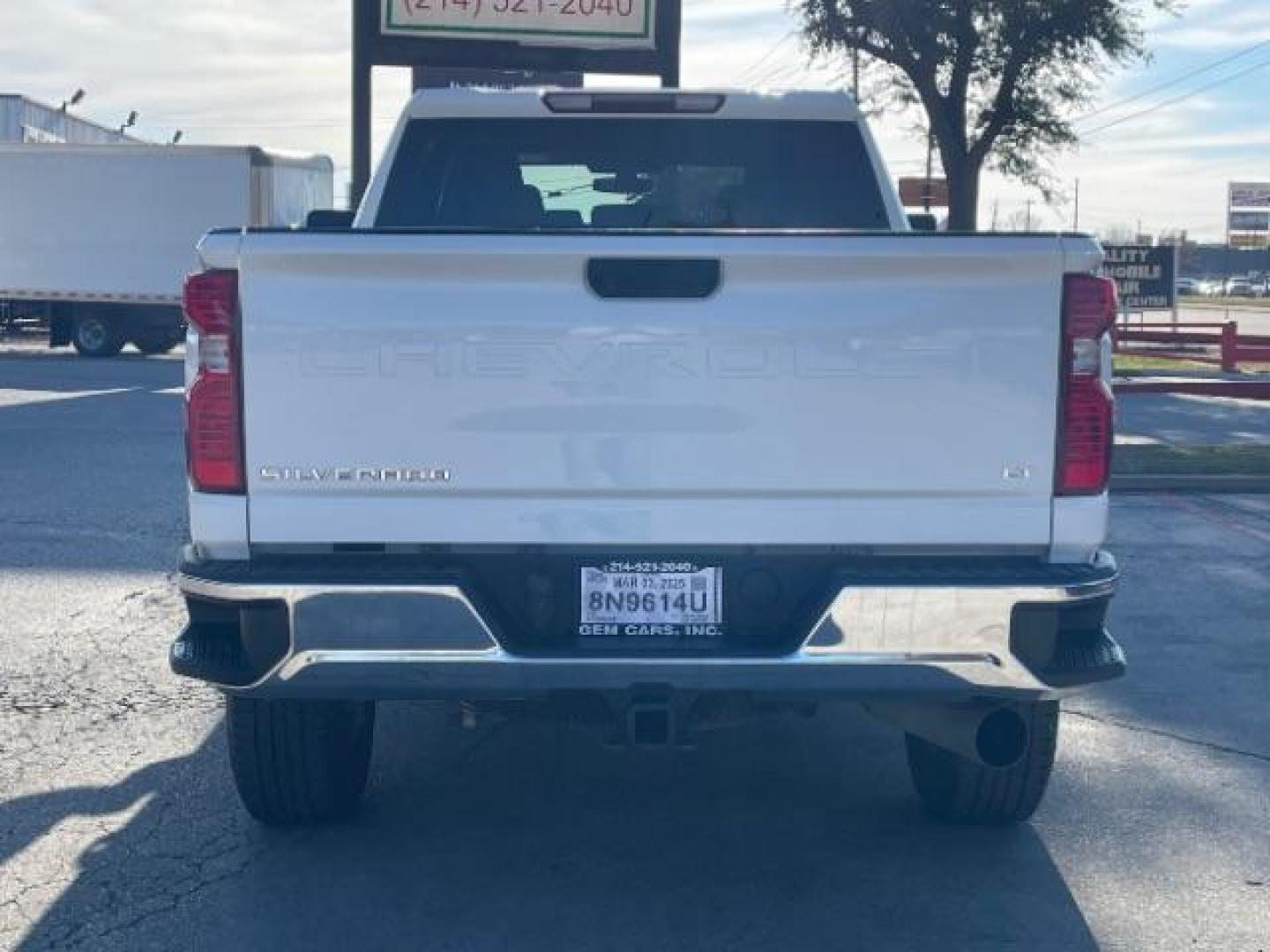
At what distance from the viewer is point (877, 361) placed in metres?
4.42

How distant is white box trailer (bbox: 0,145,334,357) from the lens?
31.2m

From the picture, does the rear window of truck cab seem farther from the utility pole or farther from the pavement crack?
the utility pole

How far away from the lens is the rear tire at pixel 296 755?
201 inches

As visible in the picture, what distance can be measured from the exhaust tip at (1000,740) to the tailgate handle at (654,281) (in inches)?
57.5

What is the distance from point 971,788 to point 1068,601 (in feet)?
3.78

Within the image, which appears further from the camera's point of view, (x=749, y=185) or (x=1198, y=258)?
(x=1198, y=258)

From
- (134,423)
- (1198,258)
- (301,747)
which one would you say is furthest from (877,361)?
(1198,258)

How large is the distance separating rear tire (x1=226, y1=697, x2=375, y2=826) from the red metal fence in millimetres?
24825

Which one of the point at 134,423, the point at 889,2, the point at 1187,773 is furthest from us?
the point at 889,2

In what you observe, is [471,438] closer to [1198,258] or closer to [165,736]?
[165,736]

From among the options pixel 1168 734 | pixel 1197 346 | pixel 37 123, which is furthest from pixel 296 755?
pixel 37 123

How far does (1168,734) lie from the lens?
6645 mm

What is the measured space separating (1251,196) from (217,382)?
136 metres

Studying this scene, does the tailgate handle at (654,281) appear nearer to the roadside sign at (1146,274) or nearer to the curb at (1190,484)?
the curb at (1190,484)
